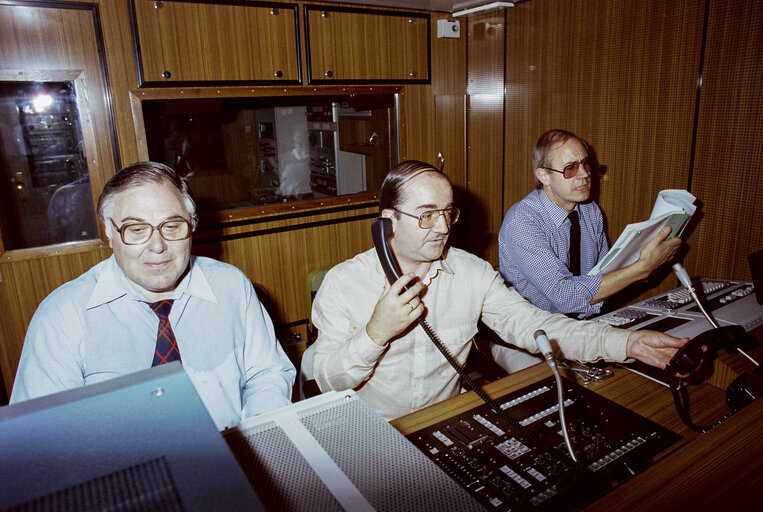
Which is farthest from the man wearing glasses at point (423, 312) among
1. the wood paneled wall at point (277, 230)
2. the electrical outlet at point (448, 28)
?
the electrical outlet at point (448, 28)

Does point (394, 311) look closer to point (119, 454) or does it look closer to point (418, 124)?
point (119, 454)

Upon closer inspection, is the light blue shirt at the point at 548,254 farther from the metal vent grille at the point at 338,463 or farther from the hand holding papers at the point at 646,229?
the metal vent grille at the point at 338,463

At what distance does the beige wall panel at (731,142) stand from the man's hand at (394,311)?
220 cm

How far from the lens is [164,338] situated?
5.04ft

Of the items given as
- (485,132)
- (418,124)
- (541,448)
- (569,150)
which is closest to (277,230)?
(418,124)

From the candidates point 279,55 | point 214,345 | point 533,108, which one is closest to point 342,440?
point 214,345

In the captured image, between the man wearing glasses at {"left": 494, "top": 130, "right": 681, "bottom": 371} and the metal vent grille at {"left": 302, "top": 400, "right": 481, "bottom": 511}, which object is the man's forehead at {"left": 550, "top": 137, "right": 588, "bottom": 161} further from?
the metal vent grille at {"left": 302, "top": 400, "right": 481, "bottom": 511}

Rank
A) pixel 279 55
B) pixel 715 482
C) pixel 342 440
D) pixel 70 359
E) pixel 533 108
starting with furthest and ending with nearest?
pixel 533 108
pixel 279 55
pixel 70 359
pixel 715 482
pixel 342 440

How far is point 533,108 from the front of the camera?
3.75 metres

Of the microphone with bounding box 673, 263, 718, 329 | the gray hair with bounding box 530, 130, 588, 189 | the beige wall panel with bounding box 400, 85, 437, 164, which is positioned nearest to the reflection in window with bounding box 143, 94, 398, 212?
the beige wall panel with bounding box 400, 85, 437, 164

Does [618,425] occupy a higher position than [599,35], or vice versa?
[599,35]

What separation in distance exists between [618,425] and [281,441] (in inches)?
36.3

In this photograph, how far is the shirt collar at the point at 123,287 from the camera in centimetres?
149

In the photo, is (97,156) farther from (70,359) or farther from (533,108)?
(533,108)
